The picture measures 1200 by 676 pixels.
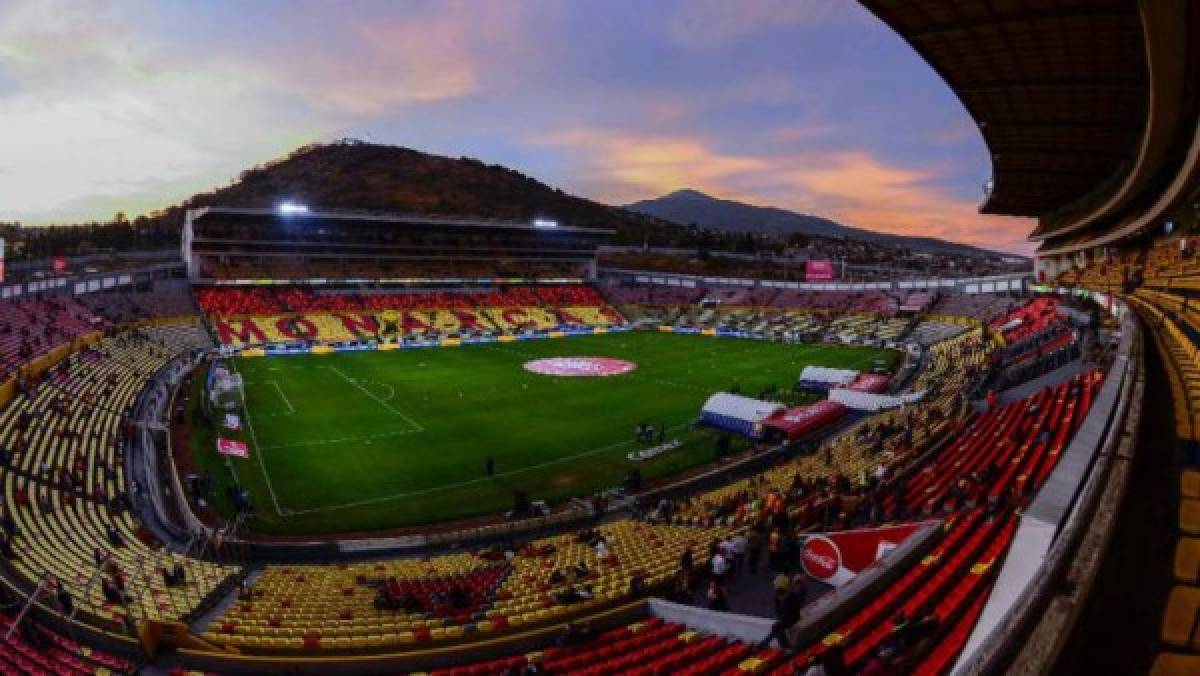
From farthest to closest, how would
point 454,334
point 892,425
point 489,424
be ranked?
point 454,334 < point 489,424 < point 892,425

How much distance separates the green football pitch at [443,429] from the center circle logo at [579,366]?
1355mm

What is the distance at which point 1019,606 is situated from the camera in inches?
190

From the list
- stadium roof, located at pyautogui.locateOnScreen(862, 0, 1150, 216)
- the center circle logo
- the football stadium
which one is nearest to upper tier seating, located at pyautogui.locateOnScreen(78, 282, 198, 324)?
the football stadium

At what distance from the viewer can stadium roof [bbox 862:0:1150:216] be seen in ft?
48.1

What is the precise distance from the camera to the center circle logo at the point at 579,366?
172 ft

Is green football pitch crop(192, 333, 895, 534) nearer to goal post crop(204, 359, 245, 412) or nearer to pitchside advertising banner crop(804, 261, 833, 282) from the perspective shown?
goal post crop(204, 359, 245, 412)

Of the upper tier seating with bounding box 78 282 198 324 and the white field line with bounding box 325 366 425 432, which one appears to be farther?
the upper tier seating with bounding box 78 282 198 324

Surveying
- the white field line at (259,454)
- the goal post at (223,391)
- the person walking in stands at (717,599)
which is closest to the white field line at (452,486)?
the white field line at (259,454)

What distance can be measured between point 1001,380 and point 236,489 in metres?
29.8

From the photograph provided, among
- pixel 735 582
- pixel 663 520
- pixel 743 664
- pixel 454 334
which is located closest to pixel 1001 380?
A: pixel 663 520

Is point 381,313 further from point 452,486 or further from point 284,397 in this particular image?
point 452,486

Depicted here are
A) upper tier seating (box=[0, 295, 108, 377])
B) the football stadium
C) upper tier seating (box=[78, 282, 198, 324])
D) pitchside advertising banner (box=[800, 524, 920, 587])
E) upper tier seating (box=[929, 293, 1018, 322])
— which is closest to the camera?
the football stadium

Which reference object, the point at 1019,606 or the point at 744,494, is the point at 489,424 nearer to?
the point at 744,494

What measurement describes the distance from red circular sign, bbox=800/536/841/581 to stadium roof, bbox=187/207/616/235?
73.0m
